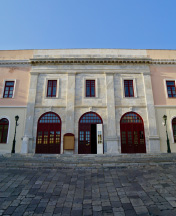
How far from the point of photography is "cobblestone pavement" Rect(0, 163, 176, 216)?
4.19 meters

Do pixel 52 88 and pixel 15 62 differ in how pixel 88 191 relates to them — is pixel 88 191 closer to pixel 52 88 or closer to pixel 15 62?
pixel 52 88

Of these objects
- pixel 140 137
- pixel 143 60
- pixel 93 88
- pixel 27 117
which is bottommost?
pixel 140 137

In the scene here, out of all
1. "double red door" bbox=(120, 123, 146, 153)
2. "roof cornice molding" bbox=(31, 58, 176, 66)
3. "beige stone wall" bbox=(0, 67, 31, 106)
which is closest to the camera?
"double red door" bbox=(120, 123, 146, 153)

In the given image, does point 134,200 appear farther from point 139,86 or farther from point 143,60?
point 143,60

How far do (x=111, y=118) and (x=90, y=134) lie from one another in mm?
2542

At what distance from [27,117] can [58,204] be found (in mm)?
11043

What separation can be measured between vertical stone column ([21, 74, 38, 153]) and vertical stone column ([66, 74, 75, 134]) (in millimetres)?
3415

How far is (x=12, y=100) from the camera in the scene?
1484 cm

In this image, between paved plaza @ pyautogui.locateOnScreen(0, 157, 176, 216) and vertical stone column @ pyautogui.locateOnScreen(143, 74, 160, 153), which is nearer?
paved plaza @ pyautogui.locateOnScreen(0, 157, 176, 216)

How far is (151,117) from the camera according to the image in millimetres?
14305

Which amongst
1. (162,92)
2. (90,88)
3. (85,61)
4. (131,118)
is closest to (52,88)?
(90,88)

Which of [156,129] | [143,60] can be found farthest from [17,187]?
[143,60]

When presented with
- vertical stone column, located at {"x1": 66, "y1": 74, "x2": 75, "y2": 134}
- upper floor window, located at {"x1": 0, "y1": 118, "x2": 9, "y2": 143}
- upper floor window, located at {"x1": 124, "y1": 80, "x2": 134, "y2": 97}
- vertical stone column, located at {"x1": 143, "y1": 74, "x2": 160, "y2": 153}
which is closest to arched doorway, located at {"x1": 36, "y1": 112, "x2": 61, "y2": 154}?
vertical stone column, located at {"x1": 66, "y1": 74, "x2": 75, "y2": 134}

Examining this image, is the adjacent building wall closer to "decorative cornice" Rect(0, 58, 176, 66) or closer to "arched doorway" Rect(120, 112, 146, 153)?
"decorative cornice" Rect(0, 58, 176, 66)
